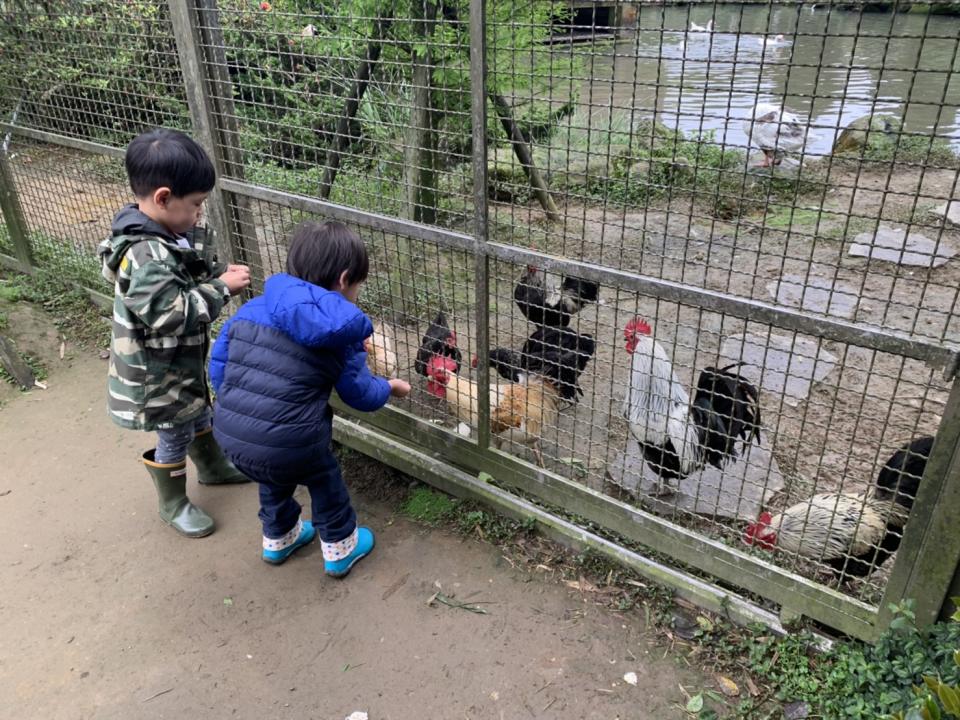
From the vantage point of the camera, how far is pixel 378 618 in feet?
9.26

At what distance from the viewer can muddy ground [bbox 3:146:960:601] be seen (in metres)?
3.24

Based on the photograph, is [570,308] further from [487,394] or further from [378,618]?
[378,618]

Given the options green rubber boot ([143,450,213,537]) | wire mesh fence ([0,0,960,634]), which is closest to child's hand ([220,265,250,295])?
wire mesh fence ([0,0,960,634])

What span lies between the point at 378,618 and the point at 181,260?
167cm

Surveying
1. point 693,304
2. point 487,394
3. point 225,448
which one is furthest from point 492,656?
point 693,304

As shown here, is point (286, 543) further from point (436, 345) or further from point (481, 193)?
point (481, 193)

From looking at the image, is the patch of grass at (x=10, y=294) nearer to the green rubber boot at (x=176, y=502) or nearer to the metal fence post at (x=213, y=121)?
the metal fence post at (x=213, y=121)

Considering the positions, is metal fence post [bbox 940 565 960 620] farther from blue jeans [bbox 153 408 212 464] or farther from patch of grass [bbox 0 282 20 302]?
patch of grass [bbox 0 282 20 302]

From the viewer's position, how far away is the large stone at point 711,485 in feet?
10.7

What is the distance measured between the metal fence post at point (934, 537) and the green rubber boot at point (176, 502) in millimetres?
2857

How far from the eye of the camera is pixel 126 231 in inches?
106

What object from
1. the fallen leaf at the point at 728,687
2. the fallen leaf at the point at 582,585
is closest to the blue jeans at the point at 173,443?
the fallen leaf at the point at 582,585

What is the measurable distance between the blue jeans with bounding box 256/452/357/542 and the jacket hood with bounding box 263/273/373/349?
1.98 feet

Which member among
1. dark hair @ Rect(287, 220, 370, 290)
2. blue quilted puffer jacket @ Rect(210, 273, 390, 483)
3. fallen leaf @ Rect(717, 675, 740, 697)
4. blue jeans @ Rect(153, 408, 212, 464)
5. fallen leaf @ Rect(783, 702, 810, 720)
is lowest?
fallen leaf @ Rect(717, 675, 740, 697)
